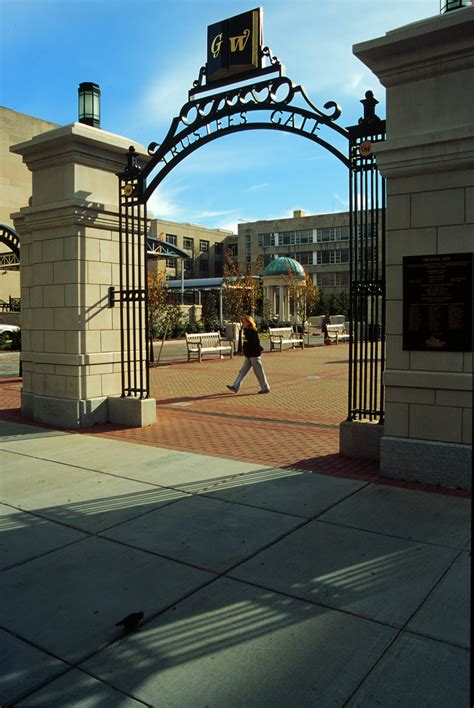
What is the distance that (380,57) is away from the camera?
6.32 meters

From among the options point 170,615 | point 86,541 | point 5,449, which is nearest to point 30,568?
point 86,541

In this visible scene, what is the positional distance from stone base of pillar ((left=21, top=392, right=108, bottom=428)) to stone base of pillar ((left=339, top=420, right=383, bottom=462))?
168 inches

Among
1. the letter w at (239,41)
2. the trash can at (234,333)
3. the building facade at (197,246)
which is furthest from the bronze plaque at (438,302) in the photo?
the building facade at (197,246)

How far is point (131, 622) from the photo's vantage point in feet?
11.2

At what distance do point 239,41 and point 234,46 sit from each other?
0.10 m

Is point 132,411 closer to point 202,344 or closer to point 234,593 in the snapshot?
point 234,593

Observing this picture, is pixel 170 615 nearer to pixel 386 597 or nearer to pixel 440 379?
pixel 386 597

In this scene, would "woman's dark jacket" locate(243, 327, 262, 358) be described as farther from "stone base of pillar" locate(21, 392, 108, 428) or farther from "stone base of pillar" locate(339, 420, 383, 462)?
"stone base of pillar" locate(339, 420, 383, 462)

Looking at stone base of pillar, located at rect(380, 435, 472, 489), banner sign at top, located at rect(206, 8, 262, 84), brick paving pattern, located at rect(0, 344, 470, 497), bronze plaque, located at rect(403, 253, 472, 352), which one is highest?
banner sign at top, located at rect(206, 8, 262, 84)

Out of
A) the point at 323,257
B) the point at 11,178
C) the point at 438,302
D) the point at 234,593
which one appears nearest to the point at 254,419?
the point at 438,302

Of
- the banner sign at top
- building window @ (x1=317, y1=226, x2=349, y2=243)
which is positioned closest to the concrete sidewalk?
the banner sign at top

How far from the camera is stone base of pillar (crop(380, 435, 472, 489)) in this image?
6.00m

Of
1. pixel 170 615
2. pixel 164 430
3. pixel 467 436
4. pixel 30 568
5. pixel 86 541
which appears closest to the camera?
pixel 170 615

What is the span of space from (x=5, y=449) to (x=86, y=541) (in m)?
3.83
